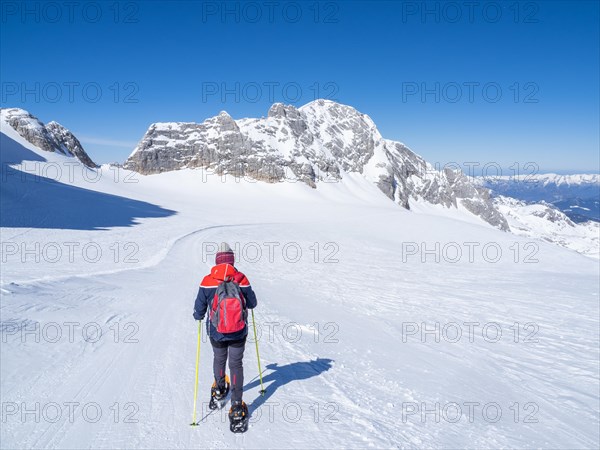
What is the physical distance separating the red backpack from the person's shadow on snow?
5.15 feet

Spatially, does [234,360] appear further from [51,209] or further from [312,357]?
[51,209]

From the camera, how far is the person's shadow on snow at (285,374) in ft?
18.8

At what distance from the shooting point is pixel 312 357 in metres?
7.61

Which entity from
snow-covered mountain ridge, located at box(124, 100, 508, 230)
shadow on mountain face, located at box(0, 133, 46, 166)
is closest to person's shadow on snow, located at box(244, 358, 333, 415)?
shadow on mountain face, located at box(0, 133, 46, 166)

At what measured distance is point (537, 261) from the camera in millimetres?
25344

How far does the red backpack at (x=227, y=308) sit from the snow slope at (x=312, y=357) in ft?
4.67

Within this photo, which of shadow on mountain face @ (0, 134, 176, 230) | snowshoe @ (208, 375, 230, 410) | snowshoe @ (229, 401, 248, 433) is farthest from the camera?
shadow on mountain face @ (0, 134, 176, 230)

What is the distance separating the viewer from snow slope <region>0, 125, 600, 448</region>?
16.4 feet

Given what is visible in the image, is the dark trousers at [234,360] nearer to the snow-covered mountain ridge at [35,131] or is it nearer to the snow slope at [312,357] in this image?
the snow slope at [312,357]

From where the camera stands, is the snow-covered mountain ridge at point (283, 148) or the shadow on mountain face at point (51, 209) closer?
the shadow on mountain face at point (51, 209)

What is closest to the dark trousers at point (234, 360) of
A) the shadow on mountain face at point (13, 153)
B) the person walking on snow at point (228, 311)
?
the person walking on snow at point (228, 311)

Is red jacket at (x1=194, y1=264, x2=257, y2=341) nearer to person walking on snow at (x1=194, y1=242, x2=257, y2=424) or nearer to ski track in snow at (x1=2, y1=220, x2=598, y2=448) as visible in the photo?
person walking on snow at (x1=194, y1=242, x2=257, y2=424)

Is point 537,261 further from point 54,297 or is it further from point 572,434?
point 54,297

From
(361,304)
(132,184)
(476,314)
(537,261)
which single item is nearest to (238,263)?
(361,304)
